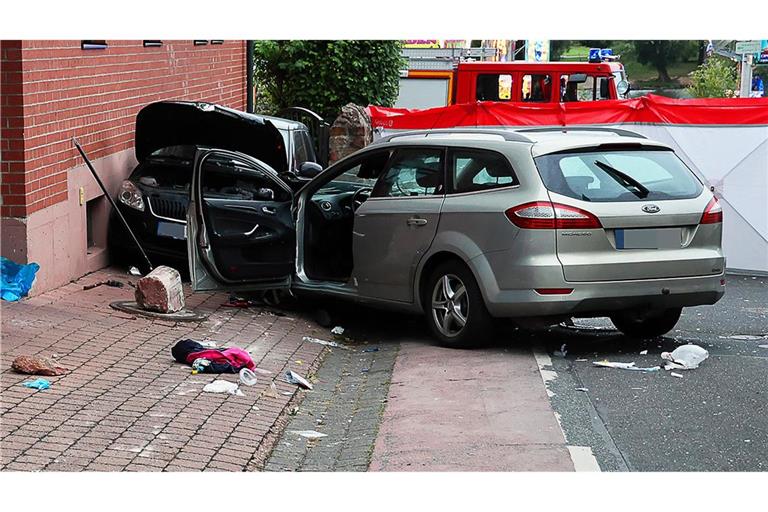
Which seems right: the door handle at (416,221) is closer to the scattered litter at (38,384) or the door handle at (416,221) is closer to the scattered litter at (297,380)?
the scattered litter at (297,380)

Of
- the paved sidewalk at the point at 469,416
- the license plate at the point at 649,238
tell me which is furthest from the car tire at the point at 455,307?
the license plate at the point at 649,238

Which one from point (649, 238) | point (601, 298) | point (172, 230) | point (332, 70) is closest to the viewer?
point (601, 298)

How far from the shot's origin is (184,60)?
16.1m

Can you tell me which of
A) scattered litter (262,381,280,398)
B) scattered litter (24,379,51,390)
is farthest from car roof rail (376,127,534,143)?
scattered litter (24,379,51,390)

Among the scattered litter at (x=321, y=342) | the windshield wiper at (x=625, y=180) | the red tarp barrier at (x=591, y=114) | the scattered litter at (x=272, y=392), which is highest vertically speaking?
the red tarp barrier at (x=591, y=114)

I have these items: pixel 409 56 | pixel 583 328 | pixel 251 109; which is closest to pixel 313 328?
pixel 583 328

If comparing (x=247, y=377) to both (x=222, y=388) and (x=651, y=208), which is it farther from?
(x=651, y=208)

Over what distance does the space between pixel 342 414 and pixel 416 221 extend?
2296 mm

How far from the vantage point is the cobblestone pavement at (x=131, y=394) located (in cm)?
588

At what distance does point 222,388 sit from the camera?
7.43m

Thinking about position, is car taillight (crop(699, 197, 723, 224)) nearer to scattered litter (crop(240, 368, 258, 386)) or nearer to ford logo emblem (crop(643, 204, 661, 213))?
ford logo emblem (crop(643, 204, 661, 213))

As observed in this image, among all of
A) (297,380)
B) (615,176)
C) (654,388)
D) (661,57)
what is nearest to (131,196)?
(297,380)

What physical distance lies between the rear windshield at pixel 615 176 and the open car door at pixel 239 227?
2718 millimetres

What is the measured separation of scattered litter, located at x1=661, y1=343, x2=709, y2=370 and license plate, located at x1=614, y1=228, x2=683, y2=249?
772 mm
